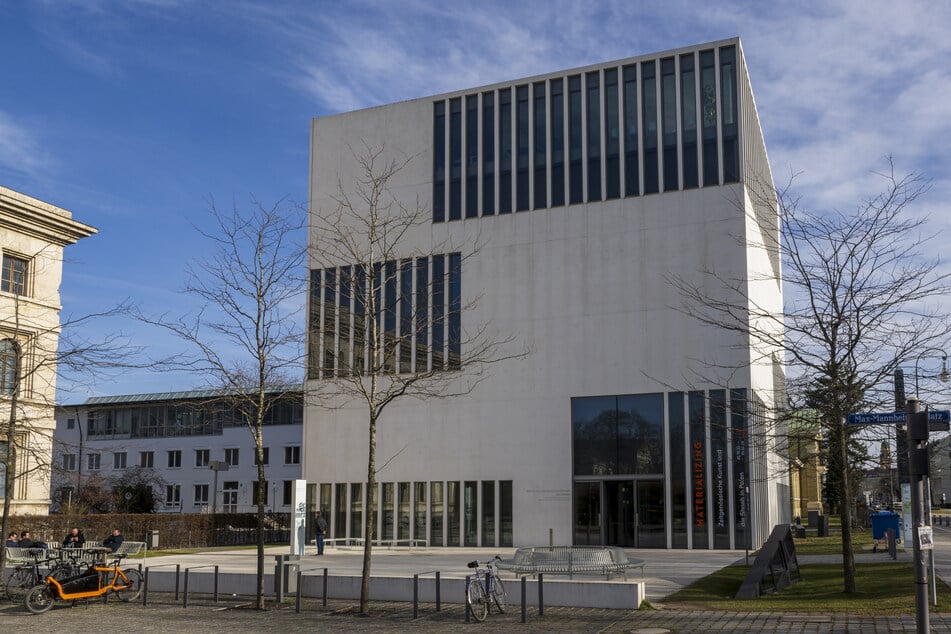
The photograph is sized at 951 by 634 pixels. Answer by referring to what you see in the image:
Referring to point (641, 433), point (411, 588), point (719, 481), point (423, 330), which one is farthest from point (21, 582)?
point (719, 481)

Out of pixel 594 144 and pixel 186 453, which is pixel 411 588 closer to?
pixel 594 144

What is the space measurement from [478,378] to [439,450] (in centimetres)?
364

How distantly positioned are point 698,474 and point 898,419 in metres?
23.5

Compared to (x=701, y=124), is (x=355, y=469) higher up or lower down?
lower down

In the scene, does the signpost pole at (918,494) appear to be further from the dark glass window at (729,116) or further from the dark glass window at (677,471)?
the dark glass window at (729,116)

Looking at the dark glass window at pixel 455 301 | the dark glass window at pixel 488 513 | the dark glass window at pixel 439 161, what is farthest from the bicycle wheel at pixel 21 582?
the dark glass window at pixel 439 161

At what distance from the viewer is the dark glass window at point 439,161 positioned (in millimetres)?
44062

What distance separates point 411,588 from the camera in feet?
64.1

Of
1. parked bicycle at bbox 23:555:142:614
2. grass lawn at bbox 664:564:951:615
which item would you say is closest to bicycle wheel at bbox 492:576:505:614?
grass lawn at bbox 664:564:951:615

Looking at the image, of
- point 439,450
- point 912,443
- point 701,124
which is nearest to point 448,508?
point 439,450

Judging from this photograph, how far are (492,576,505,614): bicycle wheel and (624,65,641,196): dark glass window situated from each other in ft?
84.1

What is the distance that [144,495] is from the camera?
65.2 meters

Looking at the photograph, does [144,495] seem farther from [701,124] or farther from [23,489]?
[701,124]

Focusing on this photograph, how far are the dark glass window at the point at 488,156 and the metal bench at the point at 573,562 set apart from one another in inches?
993
